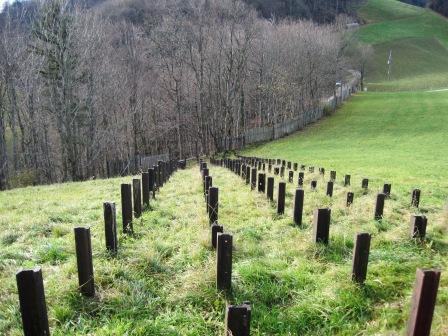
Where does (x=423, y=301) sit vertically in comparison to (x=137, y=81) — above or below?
below

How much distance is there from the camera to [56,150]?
3878cm

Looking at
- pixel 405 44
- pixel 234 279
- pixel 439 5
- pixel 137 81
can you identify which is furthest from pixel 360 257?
pixel 439 5

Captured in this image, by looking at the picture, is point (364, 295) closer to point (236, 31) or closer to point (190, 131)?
point (236, 31)

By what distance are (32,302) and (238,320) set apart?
1.51 meters

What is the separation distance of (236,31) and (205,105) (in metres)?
8.50

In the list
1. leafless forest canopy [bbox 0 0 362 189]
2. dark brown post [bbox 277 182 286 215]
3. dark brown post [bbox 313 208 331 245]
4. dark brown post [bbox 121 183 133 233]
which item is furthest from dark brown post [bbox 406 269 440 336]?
leafless forest canopy [bbox 0 0 362 189]

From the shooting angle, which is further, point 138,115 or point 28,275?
point 138,115

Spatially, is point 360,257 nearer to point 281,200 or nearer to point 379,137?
point 281,200

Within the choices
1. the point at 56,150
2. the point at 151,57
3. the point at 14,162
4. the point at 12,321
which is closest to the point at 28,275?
the point at 12,321

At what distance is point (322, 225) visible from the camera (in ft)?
15.0

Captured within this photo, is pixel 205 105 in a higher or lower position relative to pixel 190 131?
higher

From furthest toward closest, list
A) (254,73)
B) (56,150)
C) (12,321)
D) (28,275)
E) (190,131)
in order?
(190,131)
(254,73)
(56,150)
(12,321)
(28,275)

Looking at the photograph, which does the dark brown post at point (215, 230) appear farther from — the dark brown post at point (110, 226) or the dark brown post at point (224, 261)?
the dark brown post at point (110, 226)

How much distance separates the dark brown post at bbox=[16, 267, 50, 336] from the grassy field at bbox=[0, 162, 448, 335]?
244 mm
